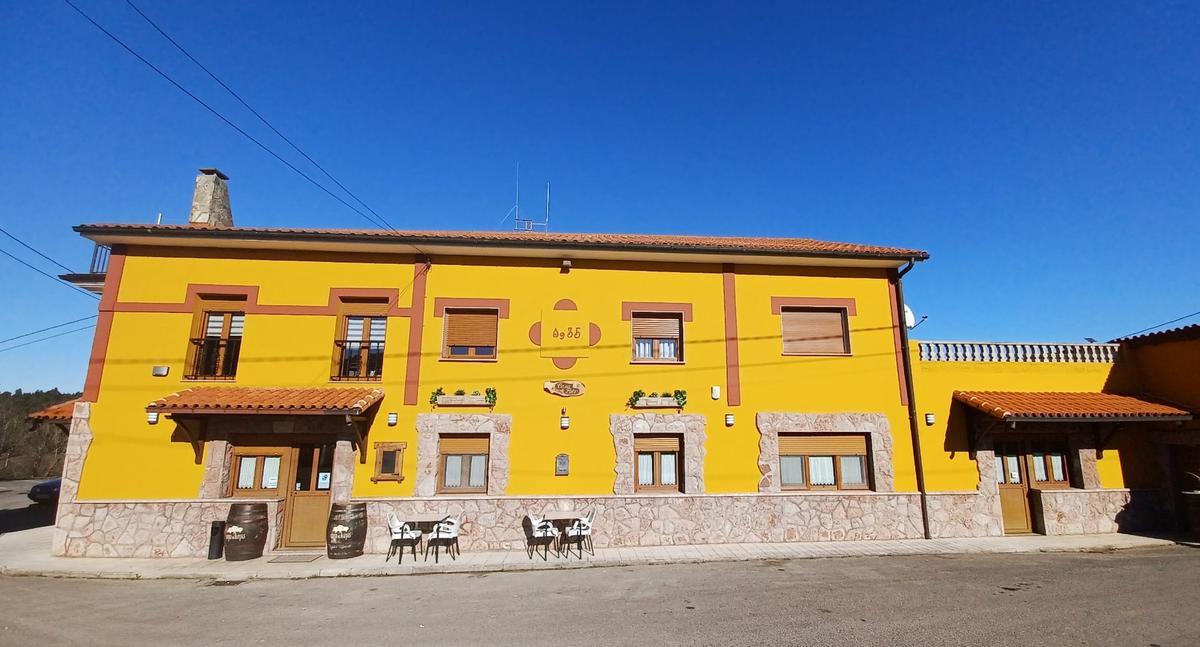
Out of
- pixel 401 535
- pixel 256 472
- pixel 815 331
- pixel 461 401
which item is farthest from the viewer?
pixel 815 331

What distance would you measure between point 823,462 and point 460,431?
8028 millimetres

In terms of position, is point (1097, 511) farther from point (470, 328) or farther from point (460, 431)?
point (470, 328)

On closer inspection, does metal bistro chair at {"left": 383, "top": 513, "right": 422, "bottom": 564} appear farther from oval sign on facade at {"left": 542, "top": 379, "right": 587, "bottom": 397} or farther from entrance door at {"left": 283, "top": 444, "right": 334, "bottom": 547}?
oval sign on facade at {"left": 542, "top": 379, "right": 587, "bottom": 397}

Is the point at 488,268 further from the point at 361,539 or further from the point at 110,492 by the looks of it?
the point at 110,492

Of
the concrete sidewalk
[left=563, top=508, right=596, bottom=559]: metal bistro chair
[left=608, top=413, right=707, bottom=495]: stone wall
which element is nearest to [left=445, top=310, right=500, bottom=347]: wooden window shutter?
[left=608, top=413, right=707, bottom=495]: stone wall

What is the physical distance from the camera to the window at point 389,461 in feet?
33.7

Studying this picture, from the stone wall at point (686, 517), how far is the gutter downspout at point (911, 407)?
0.17 m

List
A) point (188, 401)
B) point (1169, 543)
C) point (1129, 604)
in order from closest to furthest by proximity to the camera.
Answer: point (1129, 604) → point (188, 401) → point (1169, 543)

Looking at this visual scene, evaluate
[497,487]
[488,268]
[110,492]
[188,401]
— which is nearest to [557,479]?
[497,487]

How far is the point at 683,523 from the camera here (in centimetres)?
1052

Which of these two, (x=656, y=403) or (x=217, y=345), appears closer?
(x=217, y=345)

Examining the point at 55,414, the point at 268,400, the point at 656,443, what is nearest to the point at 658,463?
the point at 656,443

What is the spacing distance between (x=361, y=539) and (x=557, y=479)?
388cm

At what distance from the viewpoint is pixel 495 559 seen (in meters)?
9.40
